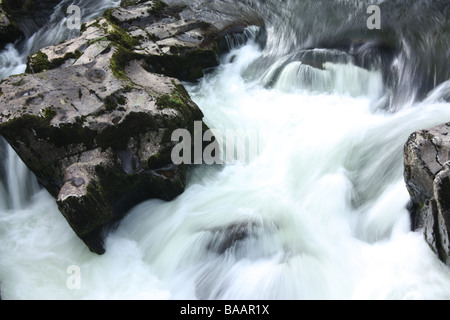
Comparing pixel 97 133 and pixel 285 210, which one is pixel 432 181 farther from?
pixel 97 133

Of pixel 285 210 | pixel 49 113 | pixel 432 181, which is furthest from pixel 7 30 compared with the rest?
pixel 432 181

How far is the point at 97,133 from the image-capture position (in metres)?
5.49

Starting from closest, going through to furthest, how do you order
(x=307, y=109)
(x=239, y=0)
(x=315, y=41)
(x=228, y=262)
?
(x=228, y=262) → (x=307, y=109) → (x=315, y=41) → (x=239, y=0)

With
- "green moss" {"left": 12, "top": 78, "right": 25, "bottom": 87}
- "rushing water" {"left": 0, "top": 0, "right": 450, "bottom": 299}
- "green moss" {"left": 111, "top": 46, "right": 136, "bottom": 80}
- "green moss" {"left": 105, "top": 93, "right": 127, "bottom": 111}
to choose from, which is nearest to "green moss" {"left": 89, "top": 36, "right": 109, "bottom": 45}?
"green moss" {"left": 111, "top": 46, "right": 136, "bottom": 80}

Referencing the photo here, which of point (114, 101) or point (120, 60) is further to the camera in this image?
point (120, 60)

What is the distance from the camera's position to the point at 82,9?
1014 centimetres

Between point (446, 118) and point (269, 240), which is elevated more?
point (446, 118)

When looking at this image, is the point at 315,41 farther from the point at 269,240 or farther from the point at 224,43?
the point at 269,240

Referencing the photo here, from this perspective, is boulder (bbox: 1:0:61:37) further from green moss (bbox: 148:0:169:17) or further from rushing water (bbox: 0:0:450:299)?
rushing water (bbox: 0:0:450:299)

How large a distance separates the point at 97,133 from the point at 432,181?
13.3 ft

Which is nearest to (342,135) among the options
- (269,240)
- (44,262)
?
(269,240)

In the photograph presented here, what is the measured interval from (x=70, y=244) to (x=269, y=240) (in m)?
2.66

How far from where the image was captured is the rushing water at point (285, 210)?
4711 mm

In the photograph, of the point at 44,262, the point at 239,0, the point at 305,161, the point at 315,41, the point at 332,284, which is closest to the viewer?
the point at 332,284
